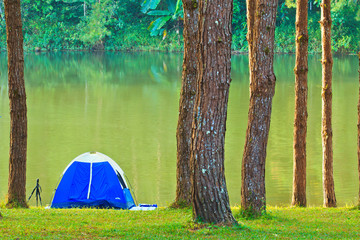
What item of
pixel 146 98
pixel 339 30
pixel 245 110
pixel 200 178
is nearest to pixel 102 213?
pixel 200 178

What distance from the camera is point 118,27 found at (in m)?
48.9

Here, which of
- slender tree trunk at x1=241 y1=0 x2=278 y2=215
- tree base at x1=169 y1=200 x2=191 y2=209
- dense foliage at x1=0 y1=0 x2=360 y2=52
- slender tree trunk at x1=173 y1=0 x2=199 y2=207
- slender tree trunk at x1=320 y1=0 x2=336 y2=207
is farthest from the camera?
dense foliage at x1=0 y1=0 x2=360 y2=52

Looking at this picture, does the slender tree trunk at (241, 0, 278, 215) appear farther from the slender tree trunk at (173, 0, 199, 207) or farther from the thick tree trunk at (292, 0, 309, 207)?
the thick tree trunk at (292, 0, 309, 207)

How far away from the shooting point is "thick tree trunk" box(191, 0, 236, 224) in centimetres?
612

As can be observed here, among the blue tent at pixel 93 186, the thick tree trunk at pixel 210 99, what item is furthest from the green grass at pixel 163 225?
the blue tent at pixel 93 186

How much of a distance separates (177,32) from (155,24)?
40237 millimetres

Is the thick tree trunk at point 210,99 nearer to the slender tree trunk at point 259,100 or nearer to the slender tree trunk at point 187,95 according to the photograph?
the slender tree trunk at point 259,100

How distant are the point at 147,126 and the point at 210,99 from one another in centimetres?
1297

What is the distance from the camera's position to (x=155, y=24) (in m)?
7.71

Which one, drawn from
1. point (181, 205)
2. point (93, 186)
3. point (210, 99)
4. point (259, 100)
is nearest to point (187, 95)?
point (259, 100)

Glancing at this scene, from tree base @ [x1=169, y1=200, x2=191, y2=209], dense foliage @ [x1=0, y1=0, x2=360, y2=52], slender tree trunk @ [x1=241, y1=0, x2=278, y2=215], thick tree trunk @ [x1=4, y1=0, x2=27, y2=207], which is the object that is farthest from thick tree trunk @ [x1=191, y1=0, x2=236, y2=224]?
dense foliage @ [x1=0, y1=0, x2=360, y2=52]

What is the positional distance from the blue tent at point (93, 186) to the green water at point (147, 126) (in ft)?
3.20

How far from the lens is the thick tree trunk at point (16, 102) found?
8453mm

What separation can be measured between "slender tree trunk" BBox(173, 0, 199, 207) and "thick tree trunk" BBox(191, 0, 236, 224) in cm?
153
